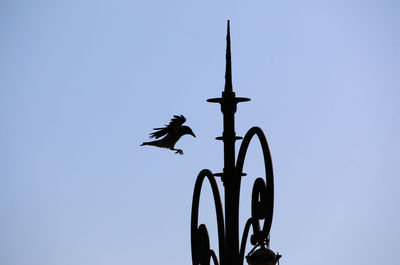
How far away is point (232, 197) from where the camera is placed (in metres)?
8.09

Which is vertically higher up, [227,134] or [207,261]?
[227,134]

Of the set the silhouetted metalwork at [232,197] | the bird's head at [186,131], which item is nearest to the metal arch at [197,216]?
the silhouetted metalwork at [232,197]

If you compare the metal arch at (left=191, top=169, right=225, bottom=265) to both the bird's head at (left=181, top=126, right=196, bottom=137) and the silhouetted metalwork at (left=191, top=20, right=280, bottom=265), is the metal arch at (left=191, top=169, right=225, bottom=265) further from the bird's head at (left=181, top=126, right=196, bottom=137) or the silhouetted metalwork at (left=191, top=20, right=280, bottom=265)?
the bird's head at (left=181, top=126, right=196, bottom=137)

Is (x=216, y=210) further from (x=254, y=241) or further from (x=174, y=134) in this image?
(x=174, y=134)

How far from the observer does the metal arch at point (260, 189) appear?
769 cm

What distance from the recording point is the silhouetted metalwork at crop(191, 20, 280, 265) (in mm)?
7762

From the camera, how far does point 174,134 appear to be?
8641mm

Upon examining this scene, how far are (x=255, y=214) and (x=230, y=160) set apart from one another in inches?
24.7

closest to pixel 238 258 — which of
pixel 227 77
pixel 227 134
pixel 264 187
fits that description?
pixel 264 187

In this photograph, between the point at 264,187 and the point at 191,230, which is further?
the point at 191,230

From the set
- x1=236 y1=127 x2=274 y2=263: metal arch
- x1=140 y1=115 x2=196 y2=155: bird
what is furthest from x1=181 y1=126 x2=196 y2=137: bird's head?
x1=236 y1=127 x2=274 y2=263: metal arch

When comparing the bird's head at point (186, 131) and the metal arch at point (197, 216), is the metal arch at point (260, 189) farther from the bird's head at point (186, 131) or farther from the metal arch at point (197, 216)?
the bird's head at point (186, 131)

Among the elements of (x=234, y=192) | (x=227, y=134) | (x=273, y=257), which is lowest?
(x=273, y=257)

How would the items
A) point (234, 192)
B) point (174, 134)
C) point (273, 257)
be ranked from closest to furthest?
point (273, 257)
point (234, 192)
point (174, 134)
